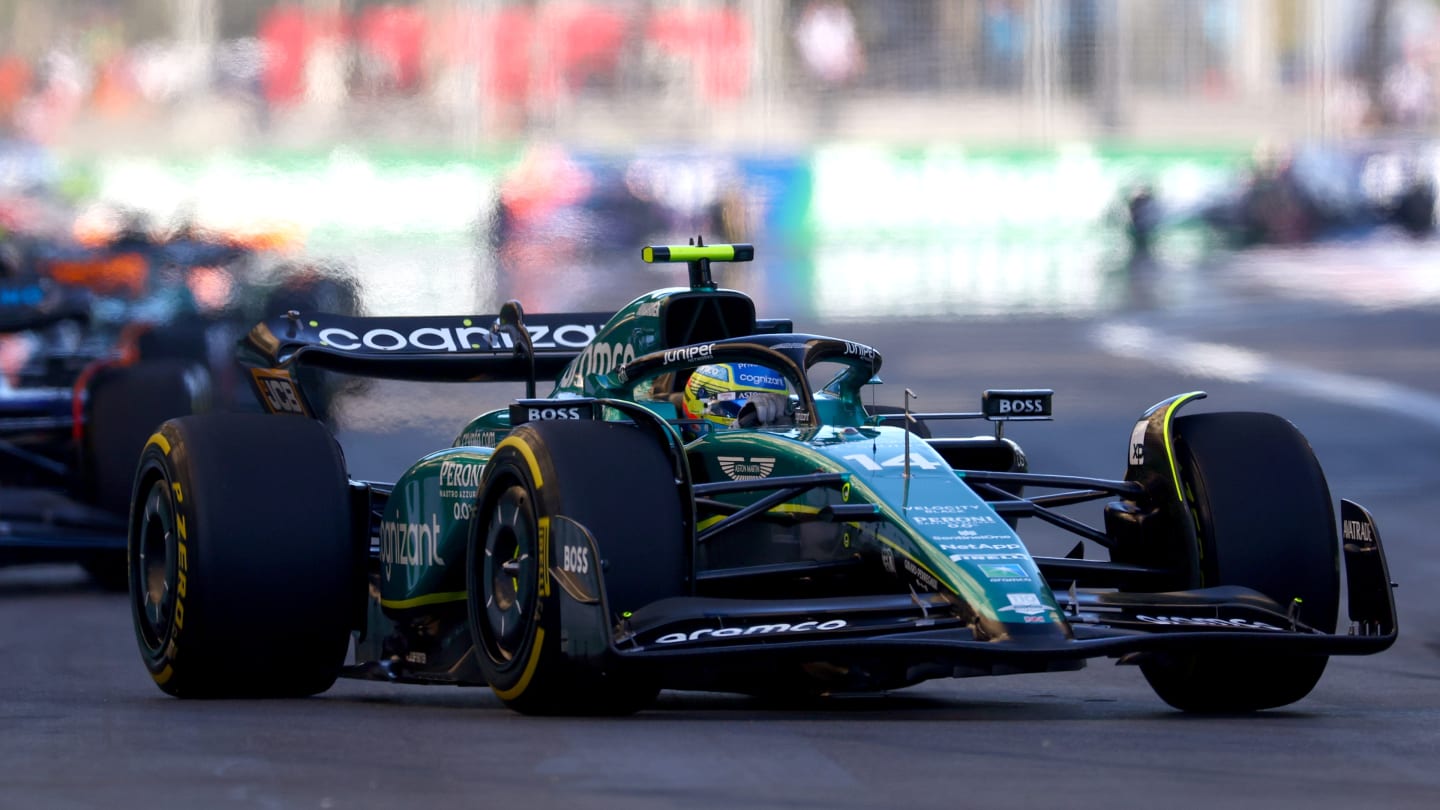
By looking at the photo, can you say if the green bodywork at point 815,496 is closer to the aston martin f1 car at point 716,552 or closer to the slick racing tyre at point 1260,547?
the aston martin f1 car at point 716,552

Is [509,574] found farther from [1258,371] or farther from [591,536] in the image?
[1258,371]

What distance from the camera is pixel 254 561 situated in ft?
25.7

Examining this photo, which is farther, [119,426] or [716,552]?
[119,426]

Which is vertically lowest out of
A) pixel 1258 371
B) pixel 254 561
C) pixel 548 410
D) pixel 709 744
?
pixel 1258 371

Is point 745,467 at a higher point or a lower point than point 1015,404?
lower

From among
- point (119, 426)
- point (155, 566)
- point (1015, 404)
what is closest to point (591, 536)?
point (1015, 404)

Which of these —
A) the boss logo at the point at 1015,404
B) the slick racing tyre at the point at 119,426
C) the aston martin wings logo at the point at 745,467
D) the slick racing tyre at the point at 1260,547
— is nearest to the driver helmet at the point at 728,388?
the aston martin wings logo at the point at 745,467

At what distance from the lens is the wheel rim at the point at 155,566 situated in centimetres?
814

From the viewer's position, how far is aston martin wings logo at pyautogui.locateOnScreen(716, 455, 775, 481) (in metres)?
7.60

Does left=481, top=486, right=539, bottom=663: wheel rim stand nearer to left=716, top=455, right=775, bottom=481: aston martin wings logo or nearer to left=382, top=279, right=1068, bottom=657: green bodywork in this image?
left=382, top=279, right=1068, bottom=657: green bodywork

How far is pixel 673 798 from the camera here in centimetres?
529

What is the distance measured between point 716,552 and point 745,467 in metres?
0.33

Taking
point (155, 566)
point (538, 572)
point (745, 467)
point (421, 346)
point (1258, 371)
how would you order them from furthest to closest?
point (1258, 371)
point (421, 346)
point (155, 566)
point (745, 467)
point (538, 572)

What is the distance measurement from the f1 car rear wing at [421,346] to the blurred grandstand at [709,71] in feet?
67.9
